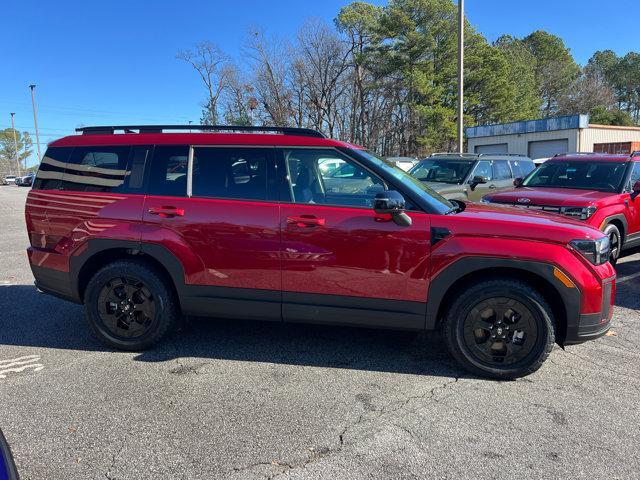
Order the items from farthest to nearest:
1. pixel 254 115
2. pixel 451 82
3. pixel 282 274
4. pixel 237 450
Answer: pixel 254 115 → pixel 451 82 → pixel 282 274 → pixel 237 450

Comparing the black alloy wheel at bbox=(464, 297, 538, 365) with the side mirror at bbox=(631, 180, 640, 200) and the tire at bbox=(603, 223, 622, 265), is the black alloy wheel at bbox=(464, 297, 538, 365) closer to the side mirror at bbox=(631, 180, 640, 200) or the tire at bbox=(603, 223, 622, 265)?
the tire at bbox=(603, 223, 622, 265)

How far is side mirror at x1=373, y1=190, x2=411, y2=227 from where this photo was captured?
3.58 metres

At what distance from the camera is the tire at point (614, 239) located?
6.93m

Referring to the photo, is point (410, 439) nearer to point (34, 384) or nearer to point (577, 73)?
point (34, 384)

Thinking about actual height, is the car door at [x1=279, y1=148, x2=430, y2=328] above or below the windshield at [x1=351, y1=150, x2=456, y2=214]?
below

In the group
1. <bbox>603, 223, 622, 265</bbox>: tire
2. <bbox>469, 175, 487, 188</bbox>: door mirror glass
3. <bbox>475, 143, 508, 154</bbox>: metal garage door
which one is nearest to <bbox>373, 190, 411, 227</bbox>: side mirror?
<bbox>603, 223, 622, 265</bbox>: tire

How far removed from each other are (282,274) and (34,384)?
2.07 meters

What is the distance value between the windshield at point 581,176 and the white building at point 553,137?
24158 mm

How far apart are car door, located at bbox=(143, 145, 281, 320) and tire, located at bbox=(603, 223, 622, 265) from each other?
5.36m

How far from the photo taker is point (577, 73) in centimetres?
5984

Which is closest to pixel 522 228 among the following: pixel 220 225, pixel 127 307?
pixel 220 225

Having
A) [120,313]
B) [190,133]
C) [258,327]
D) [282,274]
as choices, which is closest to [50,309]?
[120,313]

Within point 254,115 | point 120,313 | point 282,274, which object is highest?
point 254,115

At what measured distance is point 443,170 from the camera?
10.9 metres
